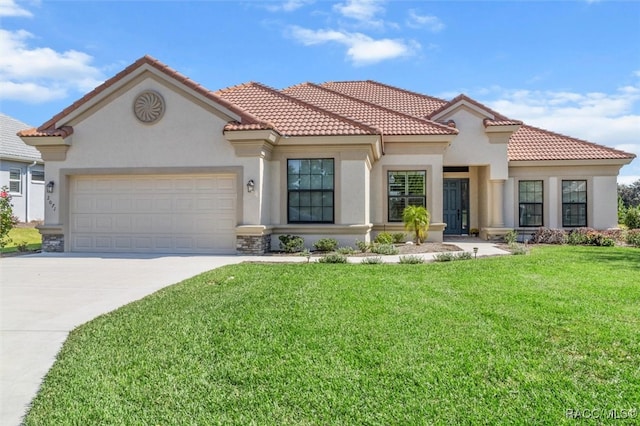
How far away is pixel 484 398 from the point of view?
3.60m

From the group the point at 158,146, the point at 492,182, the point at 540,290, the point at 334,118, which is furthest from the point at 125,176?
the point at 492,182

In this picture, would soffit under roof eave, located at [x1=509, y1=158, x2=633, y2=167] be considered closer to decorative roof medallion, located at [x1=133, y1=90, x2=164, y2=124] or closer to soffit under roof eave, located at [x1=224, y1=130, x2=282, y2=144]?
soffit under roof eave, located at [x1=224, y1=130, x2=282, y2=144]

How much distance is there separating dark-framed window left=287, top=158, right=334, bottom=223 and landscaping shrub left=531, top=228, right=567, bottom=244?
964 centimetres

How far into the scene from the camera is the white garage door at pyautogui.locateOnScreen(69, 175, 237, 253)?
44.5 ft

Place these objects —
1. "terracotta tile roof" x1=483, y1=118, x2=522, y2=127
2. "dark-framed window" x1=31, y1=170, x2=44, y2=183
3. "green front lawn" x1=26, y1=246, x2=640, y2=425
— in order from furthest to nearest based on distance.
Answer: "dark-framed window" x1=31, y1=170, x2=44, y2=183, "terracotta tile roof" x1=483, y1=118, x2=522, y2=127, "green front lawn" x1=26, y1=246, x2=640, y2=425

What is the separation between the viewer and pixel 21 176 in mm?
25094

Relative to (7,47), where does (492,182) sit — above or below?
below

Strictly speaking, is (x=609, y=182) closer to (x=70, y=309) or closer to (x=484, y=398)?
(x=484, y=398)

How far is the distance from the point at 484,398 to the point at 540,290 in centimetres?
448

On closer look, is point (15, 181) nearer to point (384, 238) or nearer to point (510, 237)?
point (384, 238)

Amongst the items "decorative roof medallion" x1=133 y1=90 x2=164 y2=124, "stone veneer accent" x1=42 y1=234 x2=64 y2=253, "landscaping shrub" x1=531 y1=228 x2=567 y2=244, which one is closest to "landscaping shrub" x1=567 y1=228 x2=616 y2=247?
"landscaping shrub" x1=531 y1=228 x2=567 y2=244

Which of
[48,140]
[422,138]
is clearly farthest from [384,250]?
[48,140]

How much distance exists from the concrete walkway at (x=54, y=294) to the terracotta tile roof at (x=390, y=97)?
909cm

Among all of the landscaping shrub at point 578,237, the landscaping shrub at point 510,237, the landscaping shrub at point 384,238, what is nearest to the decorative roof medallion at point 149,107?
the landscaping shrub at point 384,238
